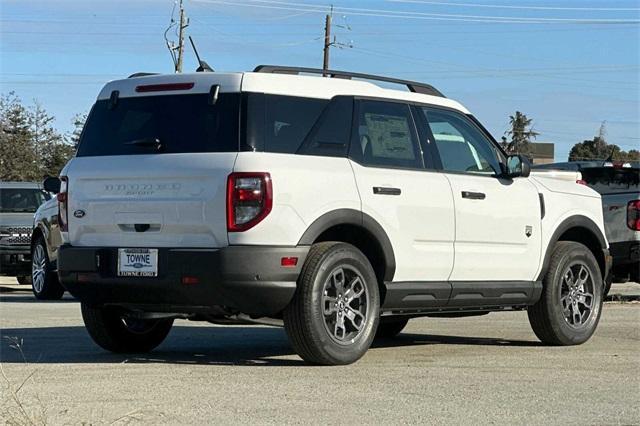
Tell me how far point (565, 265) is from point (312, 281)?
121 inches

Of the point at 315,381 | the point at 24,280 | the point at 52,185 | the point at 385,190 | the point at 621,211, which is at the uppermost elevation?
the point at 385,190

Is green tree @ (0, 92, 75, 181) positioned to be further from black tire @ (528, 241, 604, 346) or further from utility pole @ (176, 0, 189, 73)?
black tire @ (528, 241, 604, 346)

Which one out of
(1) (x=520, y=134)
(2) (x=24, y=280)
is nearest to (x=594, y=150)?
(1) (x=520, y=134)

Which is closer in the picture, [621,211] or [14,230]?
[621,211]

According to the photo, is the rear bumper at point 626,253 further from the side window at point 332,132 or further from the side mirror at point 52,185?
the side window at point 332,132

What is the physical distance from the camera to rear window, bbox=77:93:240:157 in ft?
28.3

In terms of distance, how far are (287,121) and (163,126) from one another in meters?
0.92

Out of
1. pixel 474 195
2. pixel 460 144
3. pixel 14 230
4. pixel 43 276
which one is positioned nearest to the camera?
pixel 474 195

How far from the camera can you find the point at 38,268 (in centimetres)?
1722

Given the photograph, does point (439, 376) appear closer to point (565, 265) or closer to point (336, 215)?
point (336, 215)

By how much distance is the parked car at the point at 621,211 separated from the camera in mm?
15023

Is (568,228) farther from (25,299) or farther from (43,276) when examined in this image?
(25,299)

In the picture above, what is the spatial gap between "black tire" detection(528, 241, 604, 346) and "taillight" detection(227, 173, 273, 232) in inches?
128

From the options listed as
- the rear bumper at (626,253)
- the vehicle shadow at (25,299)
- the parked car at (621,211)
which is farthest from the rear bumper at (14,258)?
the rear bumper at (626,253)
